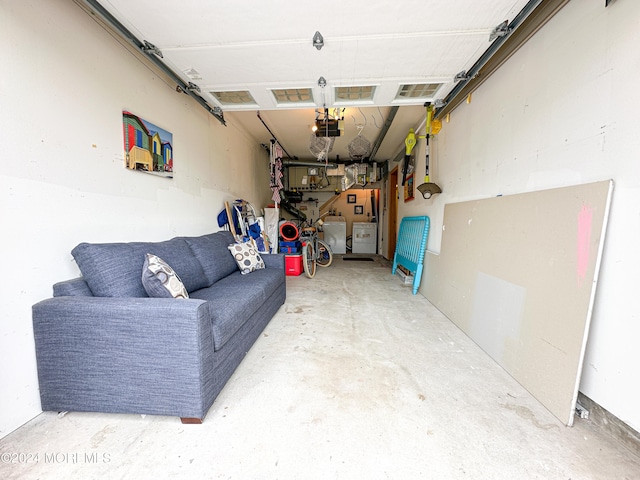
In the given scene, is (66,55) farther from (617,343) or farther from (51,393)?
(617,343)

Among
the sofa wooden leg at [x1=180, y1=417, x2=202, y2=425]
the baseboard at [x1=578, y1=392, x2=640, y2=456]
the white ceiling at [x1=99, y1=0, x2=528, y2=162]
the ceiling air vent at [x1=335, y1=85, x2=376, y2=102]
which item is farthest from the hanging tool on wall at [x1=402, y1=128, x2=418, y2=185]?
the sofa wooden leg at [x1=180, y1=417, x2=202, y2=425]

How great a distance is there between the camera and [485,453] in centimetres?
102

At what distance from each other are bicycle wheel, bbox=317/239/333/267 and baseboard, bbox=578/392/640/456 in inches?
160

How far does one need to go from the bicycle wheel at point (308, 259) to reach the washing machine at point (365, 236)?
289 centimetres

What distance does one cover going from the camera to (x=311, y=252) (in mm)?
4496

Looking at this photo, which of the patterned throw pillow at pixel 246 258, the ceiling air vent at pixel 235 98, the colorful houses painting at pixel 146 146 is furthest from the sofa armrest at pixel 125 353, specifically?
the ceiling air vent at pixel 235 98

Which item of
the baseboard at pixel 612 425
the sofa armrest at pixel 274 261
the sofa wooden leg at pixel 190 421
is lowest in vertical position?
the sofa wooden leg at pixel 190 421

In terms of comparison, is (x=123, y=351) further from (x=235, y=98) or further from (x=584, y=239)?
(x=235, y=98)

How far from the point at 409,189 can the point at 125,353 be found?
4218mm

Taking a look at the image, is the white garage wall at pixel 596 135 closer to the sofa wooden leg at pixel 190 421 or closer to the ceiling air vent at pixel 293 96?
the ceiling air vent at pixel 293 96

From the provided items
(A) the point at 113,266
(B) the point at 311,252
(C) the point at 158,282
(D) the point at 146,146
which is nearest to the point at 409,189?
(B) the point at 311,252

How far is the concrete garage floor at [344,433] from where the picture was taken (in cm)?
95

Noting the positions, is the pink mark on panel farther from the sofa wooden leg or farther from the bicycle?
the bicycle

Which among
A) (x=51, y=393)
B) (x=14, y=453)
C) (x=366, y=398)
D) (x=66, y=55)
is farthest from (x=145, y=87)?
(x=366, y=398)
